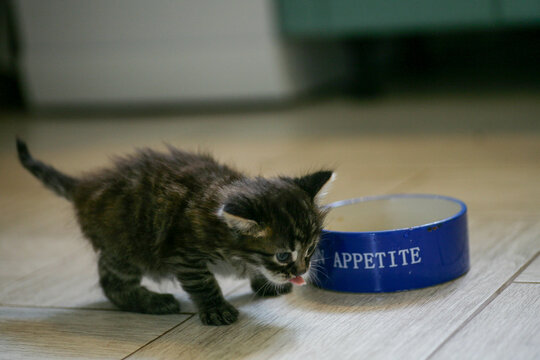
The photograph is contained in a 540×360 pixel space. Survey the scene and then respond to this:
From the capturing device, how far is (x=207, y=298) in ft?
4.65

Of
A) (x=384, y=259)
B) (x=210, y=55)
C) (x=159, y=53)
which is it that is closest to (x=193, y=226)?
(x=384, y=259)

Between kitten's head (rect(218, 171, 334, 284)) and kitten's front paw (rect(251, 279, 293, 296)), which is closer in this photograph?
kitten's head (rect(218, 171, 334, 284))

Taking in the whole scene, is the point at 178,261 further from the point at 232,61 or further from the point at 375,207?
the point at 232,61

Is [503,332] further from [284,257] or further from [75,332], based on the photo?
[75,332]

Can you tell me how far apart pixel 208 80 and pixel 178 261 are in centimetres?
253

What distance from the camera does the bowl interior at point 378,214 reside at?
165 centimetres

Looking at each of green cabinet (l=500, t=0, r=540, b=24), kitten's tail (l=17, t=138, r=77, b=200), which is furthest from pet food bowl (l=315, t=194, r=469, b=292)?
green cabinet (l=500, t=0, r=540, b=24)

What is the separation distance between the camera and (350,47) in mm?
4172

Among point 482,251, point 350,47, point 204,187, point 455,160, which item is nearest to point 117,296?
point 204,187


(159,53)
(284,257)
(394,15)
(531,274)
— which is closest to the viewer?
(284,257)

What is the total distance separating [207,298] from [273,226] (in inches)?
7.8

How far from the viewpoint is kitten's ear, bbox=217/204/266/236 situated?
1.29 meters

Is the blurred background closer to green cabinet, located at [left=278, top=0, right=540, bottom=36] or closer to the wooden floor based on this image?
green cabinet, located at [left=278, top=0, right=540, bottom=36]

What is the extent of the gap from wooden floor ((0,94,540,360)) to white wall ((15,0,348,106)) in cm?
30
